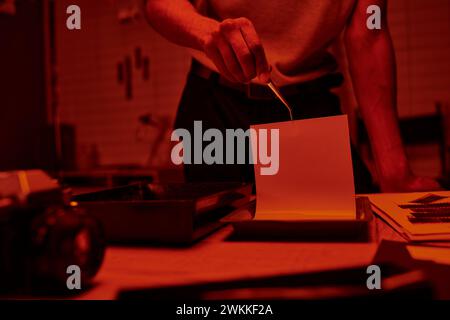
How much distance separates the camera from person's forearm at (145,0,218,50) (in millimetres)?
868

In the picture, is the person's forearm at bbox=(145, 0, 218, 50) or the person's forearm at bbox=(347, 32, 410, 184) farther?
the person's forearm at bbox=(347, 32, 410, 184)

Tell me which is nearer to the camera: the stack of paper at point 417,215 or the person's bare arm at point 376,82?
the stack of paper at point 417,215

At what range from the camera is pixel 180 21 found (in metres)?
0.96

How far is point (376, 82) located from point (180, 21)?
0.56 meters

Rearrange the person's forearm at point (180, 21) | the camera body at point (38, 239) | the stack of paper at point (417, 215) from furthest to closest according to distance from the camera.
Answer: the person's forearm at point (180, 21) < the stack of paper at point (417, 215) < the camera body at point (38, 239)

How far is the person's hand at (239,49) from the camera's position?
0.68 meters

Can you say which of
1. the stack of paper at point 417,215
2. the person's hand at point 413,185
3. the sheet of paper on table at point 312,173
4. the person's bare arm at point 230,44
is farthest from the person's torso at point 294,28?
the sheet of paper on table at point 312,173

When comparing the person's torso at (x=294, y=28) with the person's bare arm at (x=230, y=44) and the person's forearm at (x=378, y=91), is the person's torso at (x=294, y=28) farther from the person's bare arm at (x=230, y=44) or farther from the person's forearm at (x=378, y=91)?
the person's bare arm at (x=230, y=44)

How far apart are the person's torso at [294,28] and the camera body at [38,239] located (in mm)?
857

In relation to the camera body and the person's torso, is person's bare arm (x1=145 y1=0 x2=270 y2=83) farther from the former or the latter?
the camera body

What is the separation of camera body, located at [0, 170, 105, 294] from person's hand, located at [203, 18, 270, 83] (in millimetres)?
431

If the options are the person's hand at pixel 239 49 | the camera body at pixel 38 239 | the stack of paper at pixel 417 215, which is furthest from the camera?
the person's hand at pixel 239 49

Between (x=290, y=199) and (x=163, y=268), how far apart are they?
0.80ft

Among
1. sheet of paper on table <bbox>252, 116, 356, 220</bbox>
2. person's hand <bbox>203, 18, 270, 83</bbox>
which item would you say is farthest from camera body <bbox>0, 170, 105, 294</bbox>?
person's hand <bbox>203, 18, 270, 83</bbox>
